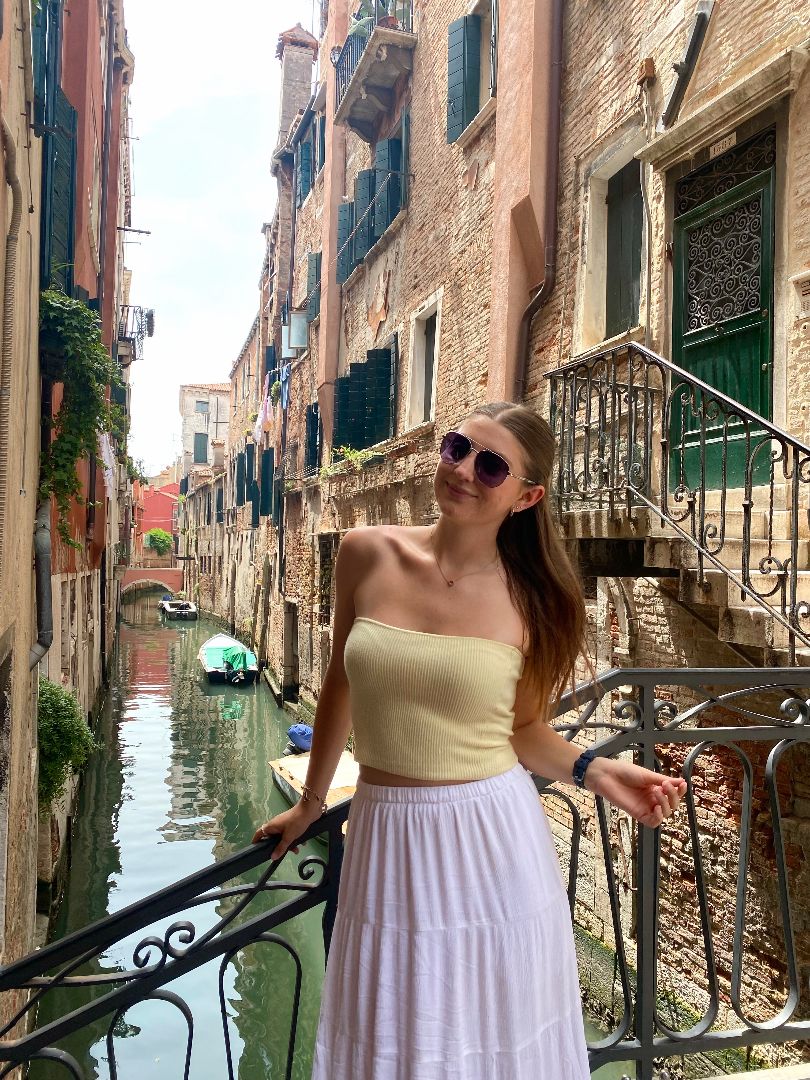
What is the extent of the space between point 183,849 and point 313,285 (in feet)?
38.3

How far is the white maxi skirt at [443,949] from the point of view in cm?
134


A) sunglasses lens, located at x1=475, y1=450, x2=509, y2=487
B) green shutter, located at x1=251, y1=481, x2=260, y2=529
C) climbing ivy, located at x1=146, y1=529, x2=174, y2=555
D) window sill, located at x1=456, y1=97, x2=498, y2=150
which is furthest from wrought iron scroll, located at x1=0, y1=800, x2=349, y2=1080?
climbing ivy, located at x1=146, y1=529, x2=174, y2=555

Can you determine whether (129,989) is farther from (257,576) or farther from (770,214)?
(257,576)

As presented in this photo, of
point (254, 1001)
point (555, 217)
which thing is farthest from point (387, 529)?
point (254, 1001)

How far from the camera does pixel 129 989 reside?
5.85 feet

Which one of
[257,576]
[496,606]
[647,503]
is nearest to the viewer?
[496,606]

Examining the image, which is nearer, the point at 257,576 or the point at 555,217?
the point at 555,217

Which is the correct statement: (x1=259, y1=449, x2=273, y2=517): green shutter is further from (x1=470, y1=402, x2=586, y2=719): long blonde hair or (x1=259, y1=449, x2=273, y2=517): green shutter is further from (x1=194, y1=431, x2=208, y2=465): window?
(x1=194, y1=431, x2=208, y2=465): window

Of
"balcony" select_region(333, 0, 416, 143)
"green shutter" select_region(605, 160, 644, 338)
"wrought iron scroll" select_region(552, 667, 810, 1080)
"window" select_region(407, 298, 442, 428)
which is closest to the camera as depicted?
"wrought iron scroll" select_region(552, 667, 810, 1080)

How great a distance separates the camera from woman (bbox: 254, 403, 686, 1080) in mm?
1353

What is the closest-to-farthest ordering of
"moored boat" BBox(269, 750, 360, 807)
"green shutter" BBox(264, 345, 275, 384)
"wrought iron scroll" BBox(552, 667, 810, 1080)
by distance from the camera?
"wrought iron scroll" BBox(552, 667, 810, 1080)
"moored boat" BBox(269, 750, 360, 807)
"green shutter" BBox(264, 345, 275, 384)

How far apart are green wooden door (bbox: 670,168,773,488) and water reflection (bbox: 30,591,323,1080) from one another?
4956mm

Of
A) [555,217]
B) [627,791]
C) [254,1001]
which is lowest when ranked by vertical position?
[254,1001]

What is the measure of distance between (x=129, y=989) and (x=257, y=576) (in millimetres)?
23523
